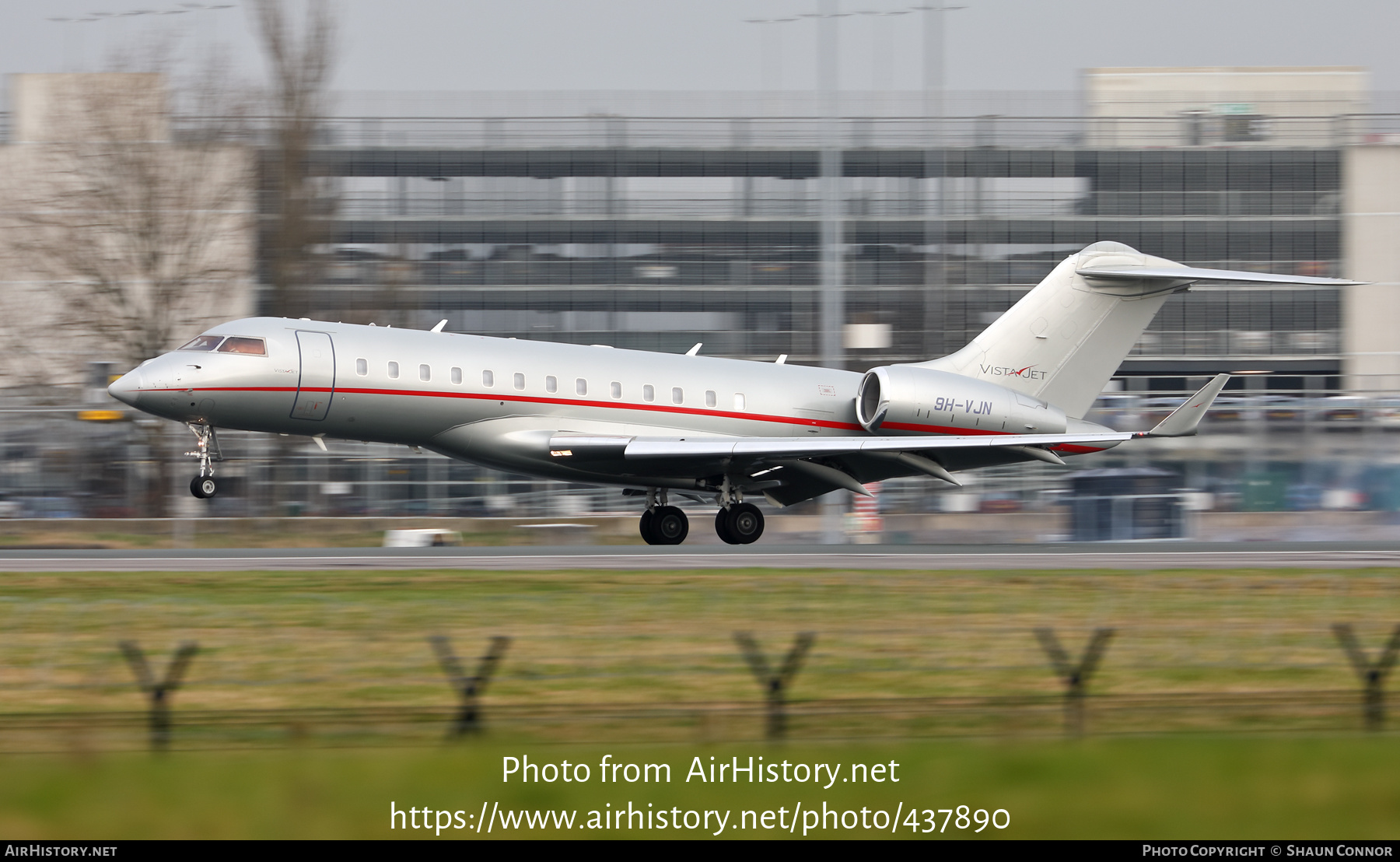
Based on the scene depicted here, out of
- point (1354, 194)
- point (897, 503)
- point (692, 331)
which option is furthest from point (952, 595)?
point (1354, 194)

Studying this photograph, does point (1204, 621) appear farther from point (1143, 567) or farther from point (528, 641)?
point (1143, 567)

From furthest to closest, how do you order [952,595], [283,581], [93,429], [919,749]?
[93,429] < [283,581] < [952,595] < [919,749]

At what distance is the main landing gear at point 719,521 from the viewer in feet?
83.0

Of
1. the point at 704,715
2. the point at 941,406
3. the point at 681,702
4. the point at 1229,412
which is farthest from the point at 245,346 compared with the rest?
the point at 1229,412

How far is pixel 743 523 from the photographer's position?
83.1 feet

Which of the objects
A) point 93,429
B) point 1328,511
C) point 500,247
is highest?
point 500,247

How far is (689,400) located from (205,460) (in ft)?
26.0

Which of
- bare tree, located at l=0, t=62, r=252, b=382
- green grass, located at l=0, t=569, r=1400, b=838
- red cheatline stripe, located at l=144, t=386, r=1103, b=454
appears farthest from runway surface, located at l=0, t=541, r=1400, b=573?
bare tree, located at l=0, t=62, r=252, b=382

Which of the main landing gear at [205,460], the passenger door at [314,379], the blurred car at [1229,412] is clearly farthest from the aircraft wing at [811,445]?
the main landing gear at [205,460]

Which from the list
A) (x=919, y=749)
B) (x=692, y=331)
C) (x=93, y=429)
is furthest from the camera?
(x=692, y=331)

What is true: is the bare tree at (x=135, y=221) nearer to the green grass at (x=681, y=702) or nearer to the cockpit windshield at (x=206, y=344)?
the cockpit windshield at (x=206, y=344)

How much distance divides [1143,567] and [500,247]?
41.1 metres

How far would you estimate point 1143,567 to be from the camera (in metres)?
20.3

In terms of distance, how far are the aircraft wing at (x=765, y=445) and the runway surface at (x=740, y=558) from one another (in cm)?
159
